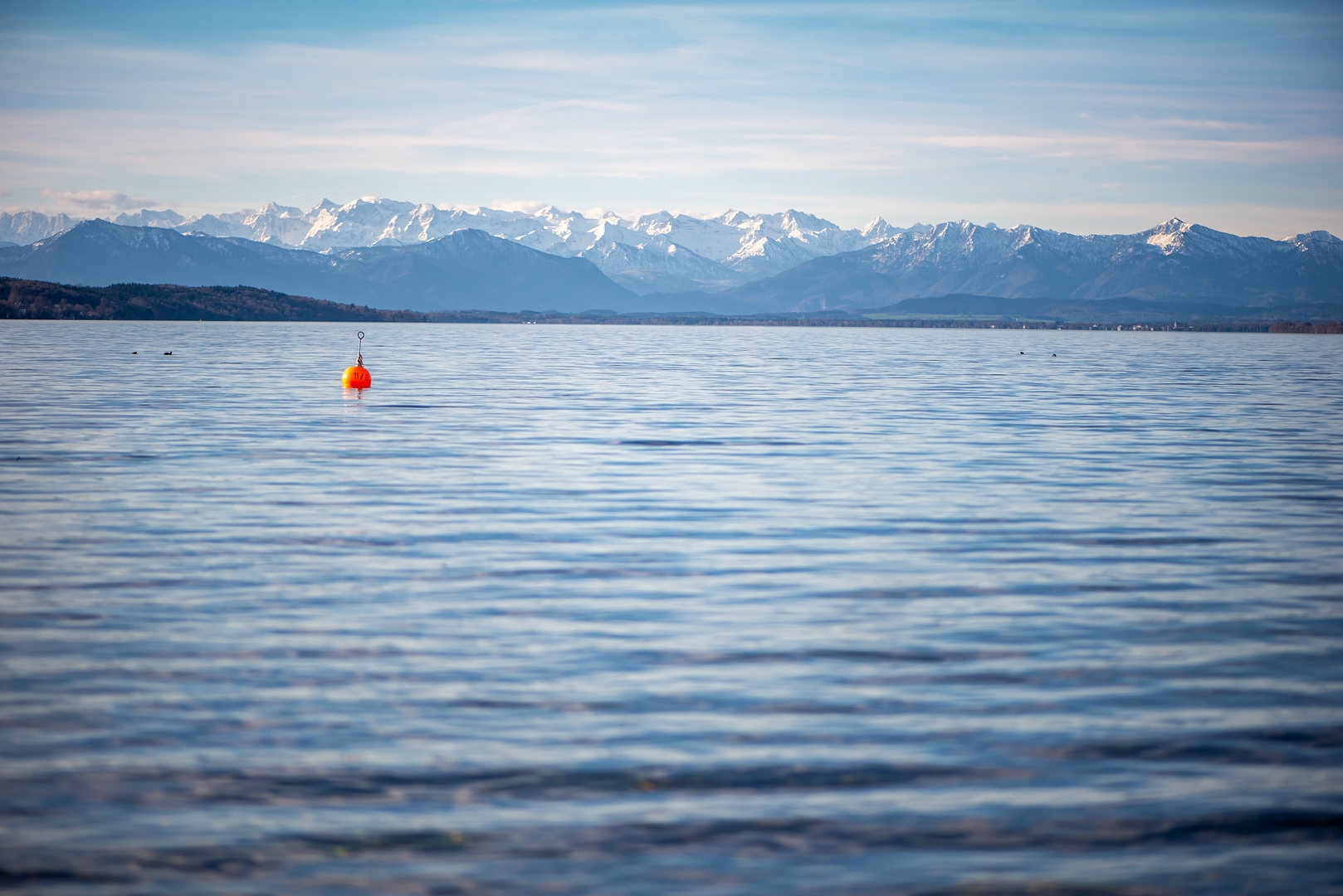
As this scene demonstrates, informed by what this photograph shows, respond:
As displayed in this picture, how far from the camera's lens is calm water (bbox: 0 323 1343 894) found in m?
10.5

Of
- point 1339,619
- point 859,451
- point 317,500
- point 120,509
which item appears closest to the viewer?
point 1339,619

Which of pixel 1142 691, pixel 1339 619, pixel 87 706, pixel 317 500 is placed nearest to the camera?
pixel 87 706

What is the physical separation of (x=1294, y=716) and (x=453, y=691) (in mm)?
9372

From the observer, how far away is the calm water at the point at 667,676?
10.5 metres

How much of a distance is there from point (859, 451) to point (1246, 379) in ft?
Answer: 237

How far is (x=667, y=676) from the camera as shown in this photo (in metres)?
15.3

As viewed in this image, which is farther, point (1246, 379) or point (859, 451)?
point (1246, 379)

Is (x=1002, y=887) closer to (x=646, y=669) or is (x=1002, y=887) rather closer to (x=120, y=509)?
(x=646, y=669)

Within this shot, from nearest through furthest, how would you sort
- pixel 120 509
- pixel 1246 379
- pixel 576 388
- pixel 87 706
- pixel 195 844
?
pixel 195 844 → pixel 87 706 → pixel 120 509 → pixel 576 388 → pixel 1246 379

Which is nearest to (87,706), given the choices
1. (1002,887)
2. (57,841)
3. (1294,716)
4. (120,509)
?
(57,841)

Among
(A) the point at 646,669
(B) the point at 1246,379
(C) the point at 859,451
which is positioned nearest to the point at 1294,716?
(A) the point at 646,669

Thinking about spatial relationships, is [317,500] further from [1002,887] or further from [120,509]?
[1002,887]

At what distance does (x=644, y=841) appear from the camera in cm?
1062

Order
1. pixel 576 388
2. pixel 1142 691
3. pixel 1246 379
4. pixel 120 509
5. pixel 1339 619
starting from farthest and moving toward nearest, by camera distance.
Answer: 1. pixel 1246 379
2. pixel 576 388
3. pixel 120 509
4. pixel 1339 619
5. pixel 1142 691
